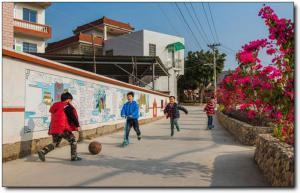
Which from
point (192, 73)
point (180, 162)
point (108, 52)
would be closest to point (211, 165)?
point (180, 162)

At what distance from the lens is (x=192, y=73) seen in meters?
52.1

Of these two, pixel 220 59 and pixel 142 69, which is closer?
pixel 142 69

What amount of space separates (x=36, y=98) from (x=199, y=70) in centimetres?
4346

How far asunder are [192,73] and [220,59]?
4.21 metres

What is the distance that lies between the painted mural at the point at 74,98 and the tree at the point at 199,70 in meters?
34.0

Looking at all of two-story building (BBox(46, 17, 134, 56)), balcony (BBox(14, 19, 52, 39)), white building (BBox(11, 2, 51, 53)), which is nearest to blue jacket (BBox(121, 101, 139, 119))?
balcony (BBox(14, 19, 52, 39))

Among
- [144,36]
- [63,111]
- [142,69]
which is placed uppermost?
[144,36]

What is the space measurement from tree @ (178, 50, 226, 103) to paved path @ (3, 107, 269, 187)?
42.1m

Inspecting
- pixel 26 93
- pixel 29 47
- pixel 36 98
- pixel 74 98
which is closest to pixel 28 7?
pixel 29 47

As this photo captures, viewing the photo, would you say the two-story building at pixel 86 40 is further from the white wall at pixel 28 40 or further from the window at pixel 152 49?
the white wall at pixel 28 40

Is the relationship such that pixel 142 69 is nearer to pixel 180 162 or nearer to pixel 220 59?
pixel 180 162

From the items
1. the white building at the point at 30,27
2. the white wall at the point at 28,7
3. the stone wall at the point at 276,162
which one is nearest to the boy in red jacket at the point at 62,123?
the stone wall at the point at 276,162

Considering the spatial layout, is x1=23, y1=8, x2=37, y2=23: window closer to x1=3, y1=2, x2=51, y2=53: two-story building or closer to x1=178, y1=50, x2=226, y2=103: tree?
x1=3, y1=2, x2=51, y2=53: two-story building

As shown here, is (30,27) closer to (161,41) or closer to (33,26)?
(33,26)
